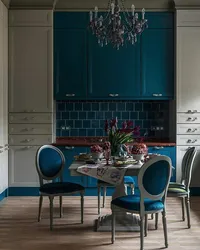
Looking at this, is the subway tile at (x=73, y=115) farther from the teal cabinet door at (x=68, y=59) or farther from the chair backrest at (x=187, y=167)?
the chair backrest at (x=187, y=167)

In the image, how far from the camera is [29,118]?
5.94 meters

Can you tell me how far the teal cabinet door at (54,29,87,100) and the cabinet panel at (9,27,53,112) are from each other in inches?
4.3

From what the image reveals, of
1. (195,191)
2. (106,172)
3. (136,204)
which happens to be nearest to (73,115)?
(195,191)

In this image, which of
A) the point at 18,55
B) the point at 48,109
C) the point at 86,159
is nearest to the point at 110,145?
the point at 86,159

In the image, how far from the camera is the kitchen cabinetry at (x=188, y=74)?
19.3 ft

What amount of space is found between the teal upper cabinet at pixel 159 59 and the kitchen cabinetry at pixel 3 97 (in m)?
1.90

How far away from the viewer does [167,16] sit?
599 cm

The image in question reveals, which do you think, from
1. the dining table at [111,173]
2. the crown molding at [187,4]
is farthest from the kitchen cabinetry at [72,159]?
the crown molding at [187,4]

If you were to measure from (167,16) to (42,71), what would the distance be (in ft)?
6.30

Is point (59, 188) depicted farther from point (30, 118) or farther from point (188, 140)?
point (188, 140)

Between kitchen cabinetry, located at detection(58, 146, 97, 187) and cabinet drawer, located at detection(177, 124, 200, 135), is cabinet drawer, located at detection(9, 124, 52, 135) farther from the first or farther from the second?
cabinet drawer, located at detection(177, 124, 200, 135)

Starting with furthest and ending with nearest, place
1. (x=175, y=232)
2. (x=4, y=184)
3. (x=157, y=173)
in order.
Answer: (x=4, y=184), (x=175, y=232), (x=157, y=173)

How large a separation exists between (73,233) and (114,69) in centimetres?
265

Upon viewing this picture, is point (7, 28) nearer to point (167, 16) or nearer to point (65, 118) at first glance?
point (65, 118)
